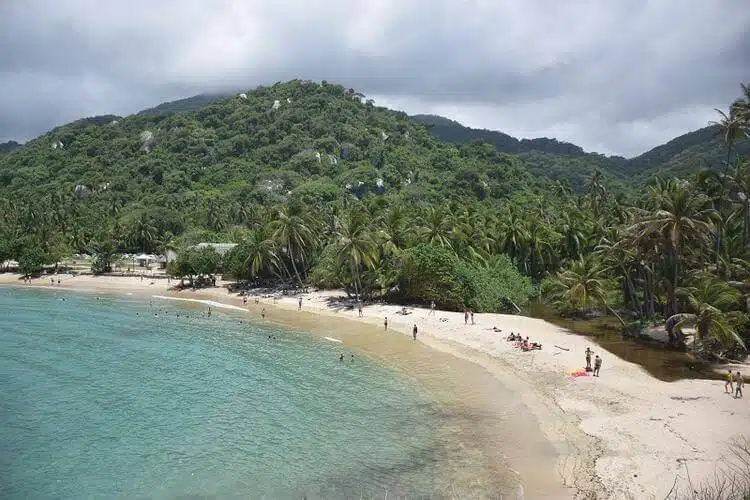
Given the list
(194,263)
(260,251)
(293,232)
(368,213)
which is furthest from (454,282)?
(194,263)

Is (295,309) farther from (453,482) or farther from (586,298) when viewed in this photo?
(453,482)

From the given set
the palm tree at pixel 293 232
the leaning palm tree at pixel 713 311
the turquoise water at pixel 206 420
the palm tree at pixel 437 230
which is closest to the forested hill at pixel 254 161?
the palm tree at pixel 293 232

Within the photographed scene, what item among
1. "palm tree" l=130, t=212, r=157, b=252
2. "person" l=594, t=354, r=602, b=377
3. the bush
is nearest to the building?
"palm tree" l=130, t=212, r=157, b=252

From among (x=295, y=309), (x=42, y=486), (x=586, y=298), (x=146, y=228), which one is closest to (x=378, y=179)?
(x=146, y=228)

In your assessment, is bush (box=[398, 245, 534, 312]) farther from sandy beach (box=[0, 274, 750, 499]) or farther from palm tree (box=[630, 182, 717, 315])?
palm tree (box=[630, 182, 717, 315])

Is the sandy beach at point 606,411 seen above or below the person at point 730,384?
below

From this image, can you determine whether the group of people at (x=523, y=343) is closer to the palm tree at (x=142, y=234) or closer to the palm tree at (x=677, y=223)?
the palm tree at (x=677, y=223)
